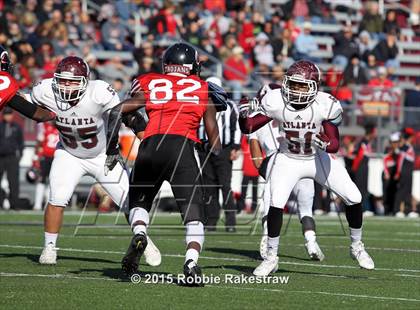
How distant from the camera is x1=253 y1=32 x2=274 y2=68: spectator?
72.2 ft

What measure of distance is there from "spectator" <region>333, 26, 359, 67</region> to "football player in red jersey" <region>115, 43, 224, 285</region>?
14.7 metres

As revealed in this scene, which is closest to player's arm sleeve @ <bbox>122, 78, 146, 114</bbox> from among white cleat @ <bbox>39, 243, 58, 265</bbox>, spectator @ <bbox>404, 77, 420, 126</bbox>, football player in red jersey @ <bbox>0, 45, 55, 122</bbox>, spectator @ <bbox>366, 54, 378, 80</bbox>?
football player in red jersey @ <bbox>0, 45, 55, 122</bbox>

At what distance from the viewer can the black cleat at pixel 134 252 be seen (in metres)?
7.63

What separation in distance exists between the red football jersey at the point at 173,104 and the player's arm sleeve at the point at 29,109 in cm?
102

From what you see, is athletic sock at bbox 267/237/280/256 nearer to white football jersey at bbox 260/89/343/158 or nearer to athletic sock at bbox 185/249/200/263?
white football jersey at bbox 260/89/343/158

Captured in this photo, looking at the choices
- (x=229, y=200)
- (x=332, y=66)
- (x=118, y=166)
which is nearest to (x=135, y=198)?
(x=118, y=166)

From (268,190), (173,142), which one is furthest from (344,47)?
(173,142)

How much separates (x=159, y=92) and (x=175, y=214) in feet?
32.7

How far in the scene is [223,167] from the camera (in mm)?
13969

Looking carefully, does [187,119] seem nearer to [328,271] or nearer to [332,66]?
[328,271]

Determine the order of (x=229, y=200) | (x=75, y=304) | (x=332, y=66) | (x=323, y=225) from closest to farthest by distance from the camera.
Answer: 1. (x=75, y=304)
2. (x=229, y=200)
3. (x=323, y=225)
4. (x=332, y=66)

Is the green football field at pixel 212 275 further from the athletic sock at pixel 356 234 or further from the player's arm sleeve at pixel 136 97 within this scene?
the player's arm sleeve at pixel 136 97

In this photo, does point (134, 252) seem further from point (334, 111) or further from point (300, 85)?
point (334, 111)

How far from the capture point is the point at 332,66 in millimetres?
22406
